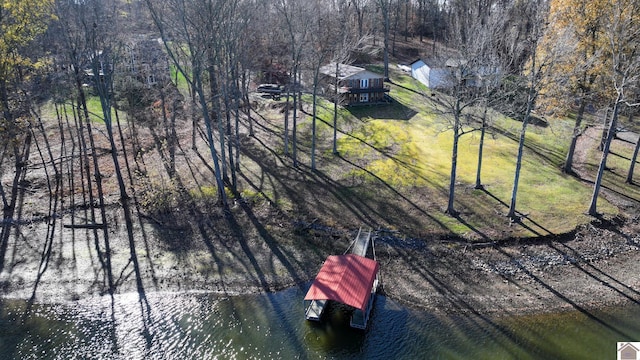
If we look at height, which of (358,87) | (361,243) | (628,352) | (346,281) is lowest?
(628,352)

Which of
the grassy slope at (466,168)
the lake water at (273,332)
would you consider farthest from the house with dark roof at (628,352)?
the grassy slope at (466,168)

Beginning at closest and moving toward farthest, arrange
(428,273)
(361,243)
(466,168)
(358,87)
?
(428,273), (361,243), (466,168), (358,87)

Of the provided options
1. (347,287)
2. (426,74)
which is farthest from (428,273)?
(426,74)

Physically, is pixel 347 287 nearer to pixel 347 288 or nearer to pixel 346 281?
pixel 347 288

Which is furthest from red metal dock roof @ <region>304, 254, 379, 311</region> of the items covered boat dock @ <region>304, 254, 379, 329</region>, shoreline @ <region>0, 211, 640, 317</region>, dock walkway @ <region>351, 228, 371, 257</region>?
shoreline @ <region>0, 211, 640, 317</region>

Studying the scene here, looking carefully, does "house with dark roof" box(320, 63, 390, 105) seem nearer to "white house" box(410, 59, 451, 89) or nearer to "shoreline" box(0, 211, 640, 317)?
"white house" box(410, 59, 451, 89)

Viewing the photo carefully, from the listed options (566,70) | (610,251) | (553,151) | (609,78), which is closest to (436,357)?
(610,251)

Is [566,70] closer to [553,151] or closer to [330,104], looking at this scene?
[553,151]
